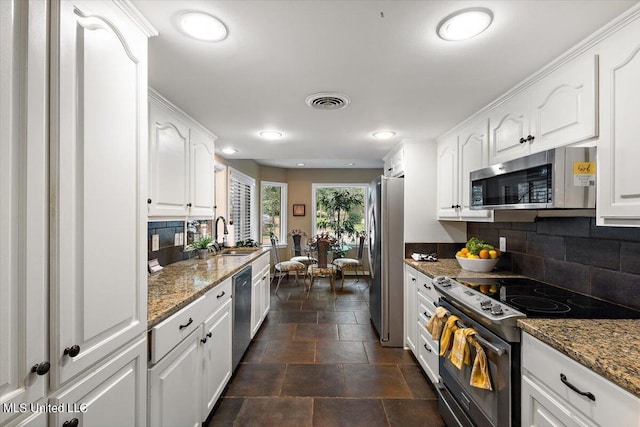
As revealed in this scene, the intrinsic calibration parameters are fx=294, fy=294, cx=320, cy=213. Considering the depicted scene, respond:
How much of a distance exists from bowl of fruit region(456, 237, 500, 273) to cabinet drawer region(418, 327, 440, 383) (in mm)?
670

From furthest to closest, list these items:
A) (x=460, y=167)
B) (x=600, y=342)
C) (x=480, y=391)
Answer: (x=460, y=167) < (x=480, y=391) < (x=600, y=342)

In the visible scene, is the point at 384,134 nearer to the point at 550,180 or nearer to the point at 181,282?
the point at 550,180

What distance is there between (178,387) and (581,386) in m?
1.67

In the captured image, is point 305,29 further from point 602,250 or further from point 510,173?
point 602,250

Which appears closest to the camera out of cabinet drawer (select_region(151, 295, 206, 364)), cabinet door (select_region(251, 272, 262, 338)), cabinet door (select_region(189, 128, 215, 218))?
cabinet drawer (select_region(151, 295, 206, 364))

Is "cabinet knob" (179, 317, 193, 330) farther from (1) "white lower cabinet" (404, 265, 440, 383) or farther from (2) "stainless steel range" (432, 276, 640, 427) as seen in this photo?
(1) "white lower cabinet" (404, 265, 440, 383)

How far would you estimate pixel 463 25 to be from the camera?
1258 mm

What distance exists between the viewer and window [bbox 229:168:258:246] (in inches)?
183

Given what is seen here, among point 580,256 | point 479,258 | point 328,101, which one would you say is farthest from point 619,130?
point 328,101

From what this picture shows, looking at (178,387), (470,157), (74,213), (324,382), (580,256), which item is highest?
(470,157)

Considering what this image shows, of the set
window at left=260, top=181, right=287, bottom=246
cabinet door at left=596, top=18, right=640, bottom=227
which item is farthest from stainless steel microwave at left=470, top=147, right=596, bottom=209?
window at left=260, top=181, right=287, bottom=246

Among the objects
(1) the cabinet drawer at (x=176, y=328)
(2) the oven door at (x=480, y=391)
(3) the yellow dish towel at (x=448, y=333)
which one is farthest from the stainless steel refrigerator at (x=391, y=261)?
(1) the cabinet drawer at (x=176, y=328)

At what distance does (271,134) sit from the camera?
3.00 meters

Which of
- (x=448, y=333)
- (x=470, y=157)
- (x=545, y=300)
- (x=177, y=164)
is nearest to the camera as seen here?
(x=545, y=300)
